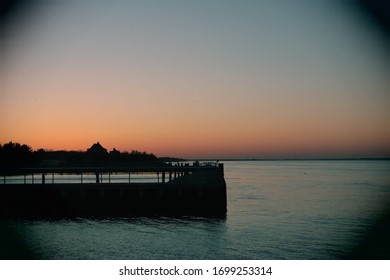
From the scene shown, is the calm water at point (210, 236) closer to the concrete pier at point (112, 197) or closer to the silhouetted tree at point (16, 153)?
the concrete pier at point (112, 197)

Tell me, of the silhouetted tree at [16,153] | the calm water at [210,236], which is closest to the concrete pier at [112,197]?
the calm water at [210,236]

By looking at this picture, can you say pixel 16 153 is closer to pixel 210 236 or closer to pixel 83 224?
pixel 83 224

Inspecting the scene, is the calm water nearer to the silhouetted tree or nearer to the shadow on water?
the shadow on water

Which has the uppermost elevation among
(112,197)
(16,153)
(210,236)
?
(16,153)

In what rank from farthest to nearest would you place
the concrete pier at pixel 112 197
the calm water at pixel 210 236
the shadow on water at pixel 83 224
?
the concrete pier at pixel 112 197, the shadow on water at pixel 83 224, the calm water at pixel 210 236

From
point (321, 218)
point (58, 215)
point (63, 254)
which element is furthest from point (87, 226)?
point (321, 218)

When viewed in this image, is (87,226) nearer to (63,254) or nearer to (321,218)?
(63,254)

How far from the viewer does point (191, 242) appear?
30984 millimetres

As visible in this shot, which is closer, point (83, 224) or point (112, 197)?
point (83, 224)

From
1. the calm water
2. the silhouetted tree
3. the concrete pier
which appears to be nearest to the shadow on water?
the calm water

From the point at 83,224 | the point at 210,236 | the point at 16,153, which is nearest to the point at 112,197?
the point at 83,224

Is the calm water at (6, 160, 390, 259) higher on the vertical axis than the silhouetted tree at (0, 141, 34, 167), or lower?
lower

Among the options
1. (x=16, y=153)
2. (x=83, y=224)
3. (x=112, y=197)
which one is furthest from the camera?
(x=16, y=153)
